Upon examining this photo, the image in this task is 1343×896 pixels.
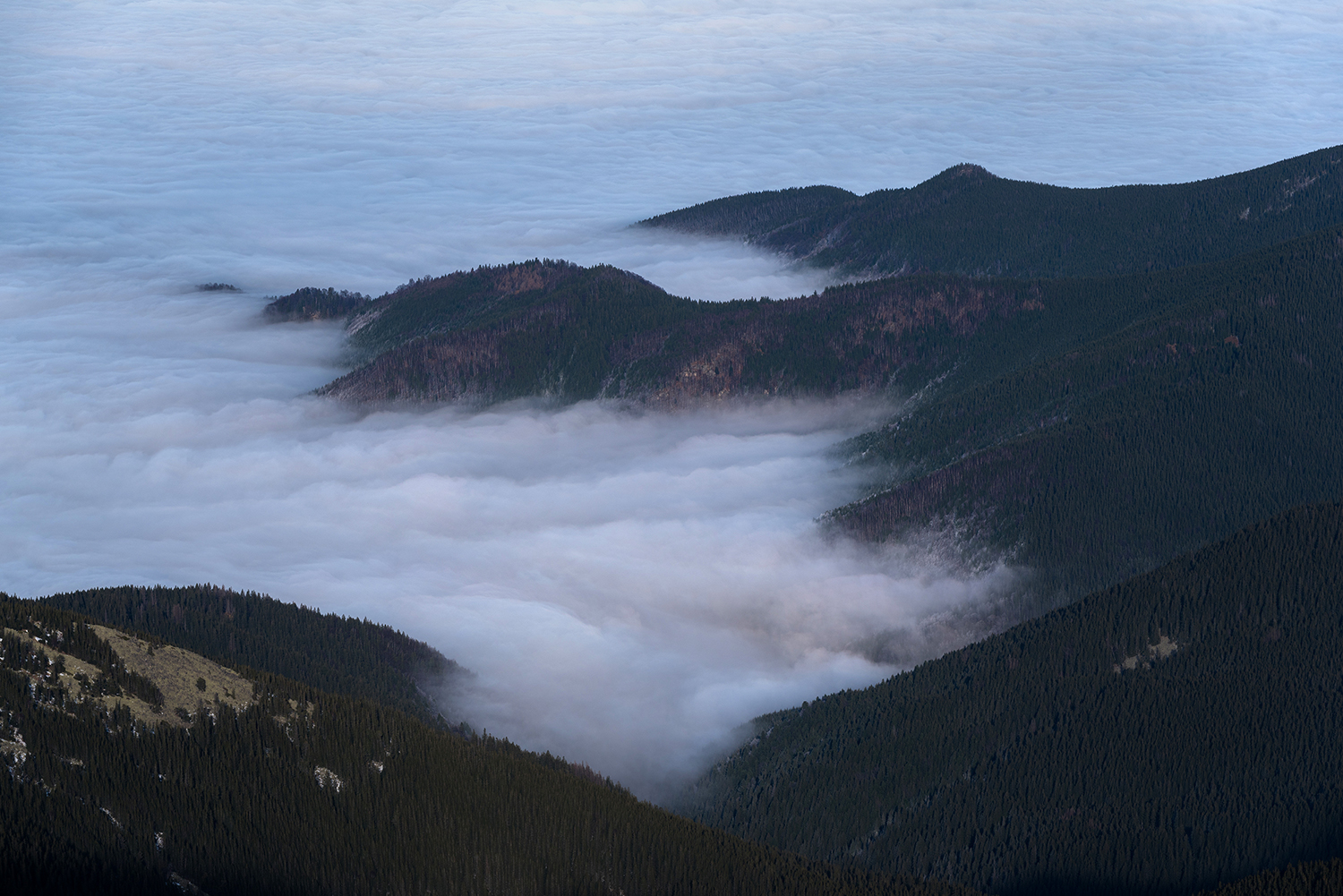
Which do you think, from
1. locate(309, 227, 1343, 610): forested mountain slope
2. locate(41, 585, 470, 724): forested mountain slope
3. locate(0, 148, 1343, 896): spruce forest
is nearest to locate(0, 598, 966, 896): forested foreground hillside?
locate(0, 148, 1343, 896): spruce forest

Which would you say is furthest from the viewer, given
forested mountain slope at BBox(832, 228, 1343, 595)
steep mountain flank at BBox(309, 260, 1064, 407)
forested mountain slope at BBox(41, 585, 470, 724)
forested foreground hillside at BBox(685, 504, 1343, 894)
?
steep mountain flank at BBox(309, 260, 1064, 407)

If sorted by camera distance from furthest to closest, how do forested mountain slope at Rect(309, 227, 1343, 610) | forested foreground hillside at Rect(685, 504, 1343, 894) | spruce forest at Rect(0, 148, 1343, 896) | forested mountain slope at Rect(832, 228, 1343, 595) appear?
1. forested mountain slope at Rect(309, 227, 1343, 610)
2. forested mountain slope at Rect(832, 228, 1343, 595)
3. forested foreground hillside at Rect(685, 504, 1343, 894)
4. spruce forest at Rect(0, 148, 1343, 896)

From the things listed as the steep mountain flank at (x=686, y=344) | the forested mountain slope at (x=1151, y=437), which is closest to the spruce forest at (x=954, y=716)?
the forested mountain slope at (x=1151, y=437)

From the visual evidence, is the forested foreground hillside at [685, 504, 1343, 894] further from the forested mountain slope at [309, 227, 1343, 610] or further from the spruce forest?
the forested mountain slope at [309, 227, 1343, 610]

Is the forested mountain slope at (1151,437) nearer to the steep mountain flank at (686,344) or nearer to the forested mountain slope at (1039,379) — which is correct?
the forested mountain slope at (1039,379)

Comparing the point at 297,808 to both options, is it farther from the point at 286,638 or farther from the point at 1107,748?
the point at 1107,748

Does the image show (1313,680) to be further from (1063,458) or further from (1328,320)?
(1328,320)
